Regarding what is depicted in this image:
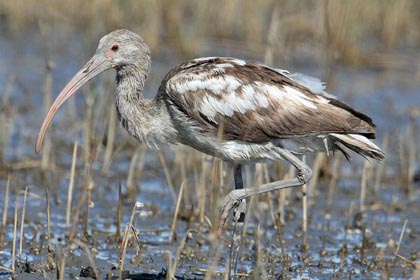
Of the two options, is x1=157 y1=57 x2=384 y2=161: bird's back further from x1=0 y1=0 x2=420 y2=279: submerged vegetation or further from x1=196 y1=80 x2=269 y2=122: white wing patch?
x1=0 y1=0 x2=420 y2=279: submerged vegetation

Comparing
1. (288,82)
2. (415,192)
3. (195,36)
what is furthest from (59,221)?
(195,36)

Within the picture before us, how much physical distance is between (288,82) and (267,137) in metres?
0.44

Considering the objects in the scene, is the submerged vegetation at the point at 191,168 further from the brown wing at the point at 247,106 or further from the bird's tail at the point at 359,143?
the bird's tail at the point at 359,143

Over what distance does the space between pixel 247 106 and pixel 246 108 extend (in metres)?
0.02

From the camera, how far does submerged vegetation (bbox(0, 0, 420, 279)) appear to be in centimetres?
806

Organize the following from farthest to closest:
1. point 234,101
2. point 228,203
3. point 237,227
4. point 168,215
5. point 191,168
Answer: point 191,168, point 168,215, point 237,227, point 234,101, point 228,203

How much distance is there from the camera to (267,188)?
303 inches

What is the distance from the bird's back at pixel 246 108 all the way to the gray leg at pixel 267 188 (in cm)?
15

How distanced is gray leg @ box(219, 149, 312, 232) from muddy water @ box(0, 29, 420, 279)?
29 cm

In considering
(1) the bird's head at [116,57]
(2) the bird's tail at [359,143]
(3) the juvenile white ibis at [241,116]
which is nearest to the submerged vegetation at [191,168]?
(3) the juvenile white ibis at [241,116]

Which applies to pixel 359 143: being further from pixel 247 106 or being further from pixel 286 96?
pixel 247 106

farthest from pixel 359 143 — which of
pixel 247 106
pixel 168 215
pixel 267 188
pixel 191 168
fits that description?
pixel 191 168

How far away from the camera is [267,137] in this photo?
771cm

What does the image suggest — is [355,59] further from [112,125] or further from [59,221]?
[59,221]
